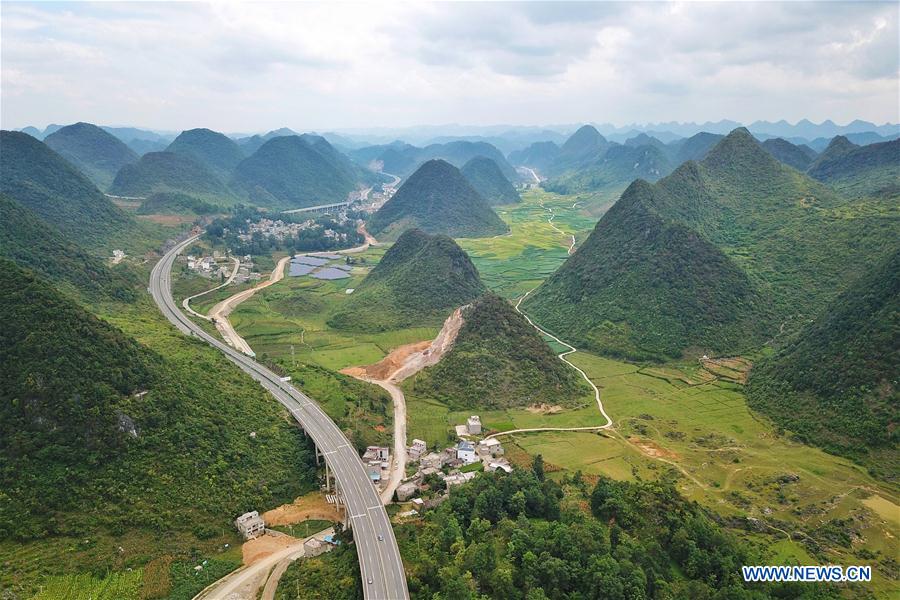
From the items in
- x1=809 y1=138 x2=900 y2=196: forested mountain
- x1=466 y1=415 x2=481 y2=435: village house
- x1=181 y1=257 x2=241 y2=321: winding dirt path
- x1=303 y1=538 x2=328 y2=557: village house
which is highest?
x1=809 y1=138 x2=900 y2=196: forested mountain

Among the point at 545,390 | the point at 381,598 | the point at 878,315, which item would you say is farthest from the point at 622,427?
the point at 381,598

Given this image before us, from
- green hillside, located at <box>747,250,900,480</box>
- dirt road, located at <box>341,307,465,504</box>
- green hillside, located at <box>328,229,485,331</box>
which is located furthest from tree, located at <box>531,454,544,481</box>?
green hillside, located at <box>328,229,485,331</box>

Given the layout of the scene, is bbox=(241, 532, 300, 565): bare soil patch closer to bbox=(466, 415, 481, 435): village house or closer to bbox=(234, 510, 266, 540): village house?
bbox=(234, 510, 266, 540): village house

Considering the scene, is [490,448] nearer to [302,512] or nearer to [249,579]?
[302,512]

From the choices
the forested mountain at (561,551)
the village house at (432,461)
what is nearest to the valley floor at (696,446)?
the village house at (432,461)

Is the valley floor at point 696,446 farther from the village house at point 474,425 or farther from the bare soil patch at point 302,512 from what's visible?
the bare soil patch at point 302,512

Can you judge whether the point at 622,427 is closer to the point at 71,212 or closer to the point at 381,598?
the point at 381,598

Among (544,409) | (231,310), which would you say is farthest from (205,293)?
(544,409)
